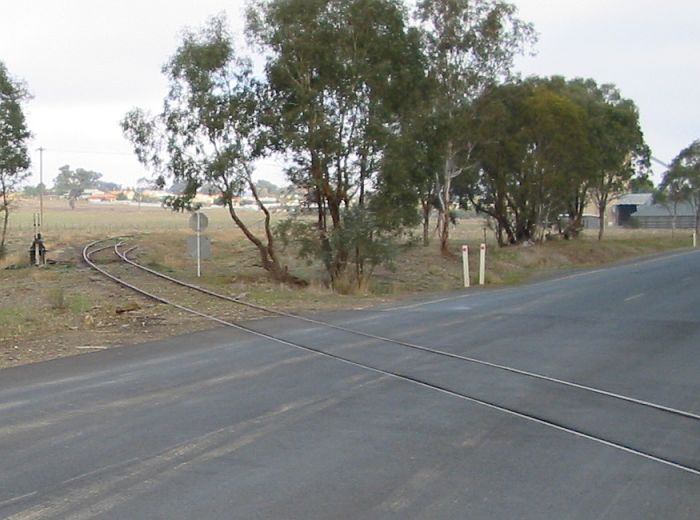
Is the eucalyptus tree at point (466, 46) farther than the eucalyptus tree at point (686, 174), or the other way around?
the eucalyptus tree at point (686, 174)

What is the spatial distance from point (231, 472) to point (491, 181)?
47386 mm

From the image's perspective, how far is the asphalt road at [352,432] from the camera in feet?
19.1

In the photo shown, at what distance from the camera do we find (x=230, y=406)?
8.84 meters

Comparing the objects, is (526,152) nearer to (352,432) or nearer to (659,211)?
(352,432)

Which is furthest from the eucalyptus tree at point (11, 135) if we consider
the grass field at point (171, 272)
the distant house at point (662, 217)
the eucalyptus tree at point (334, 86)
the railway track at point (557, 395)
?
the distant house at point (662, 217)

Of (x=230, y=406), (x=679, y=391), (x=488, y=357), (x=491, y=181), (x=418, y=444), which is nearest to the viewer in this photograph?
(x=418, y=444)

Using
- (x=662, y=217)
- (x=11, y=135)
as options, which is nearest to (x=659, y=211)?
(x=662, y=217)

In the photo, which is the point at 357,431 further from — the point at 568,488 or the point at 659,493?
the point at 659,493

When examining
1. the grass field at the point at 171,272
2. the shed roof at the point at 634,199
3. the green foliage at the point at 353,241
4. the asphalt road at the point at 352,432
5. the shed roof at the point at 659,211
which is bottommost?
the grass field at the point at 171,272

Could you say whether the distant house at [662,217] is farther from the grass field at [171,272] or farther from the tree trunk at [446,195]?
the tree trunk at [446,195]

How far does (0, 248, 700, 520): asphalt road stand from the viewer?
5832 millimetres

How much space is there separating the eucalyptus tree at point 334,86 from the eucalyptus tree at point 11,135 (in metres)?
15.6

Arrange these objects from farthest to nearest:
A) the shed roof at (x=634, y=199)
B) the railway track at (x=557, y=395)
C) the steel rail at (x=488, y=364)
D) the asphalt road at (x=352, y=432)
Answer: the shed roof at (x=634, y=199)
the steel rail at (x=488, y=364)
the railway track at (x=557, y=395)
the asphalt road at (x=352, y=432)

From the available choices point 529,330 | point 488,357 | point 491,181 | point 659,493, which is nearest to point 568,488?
point 659,493
